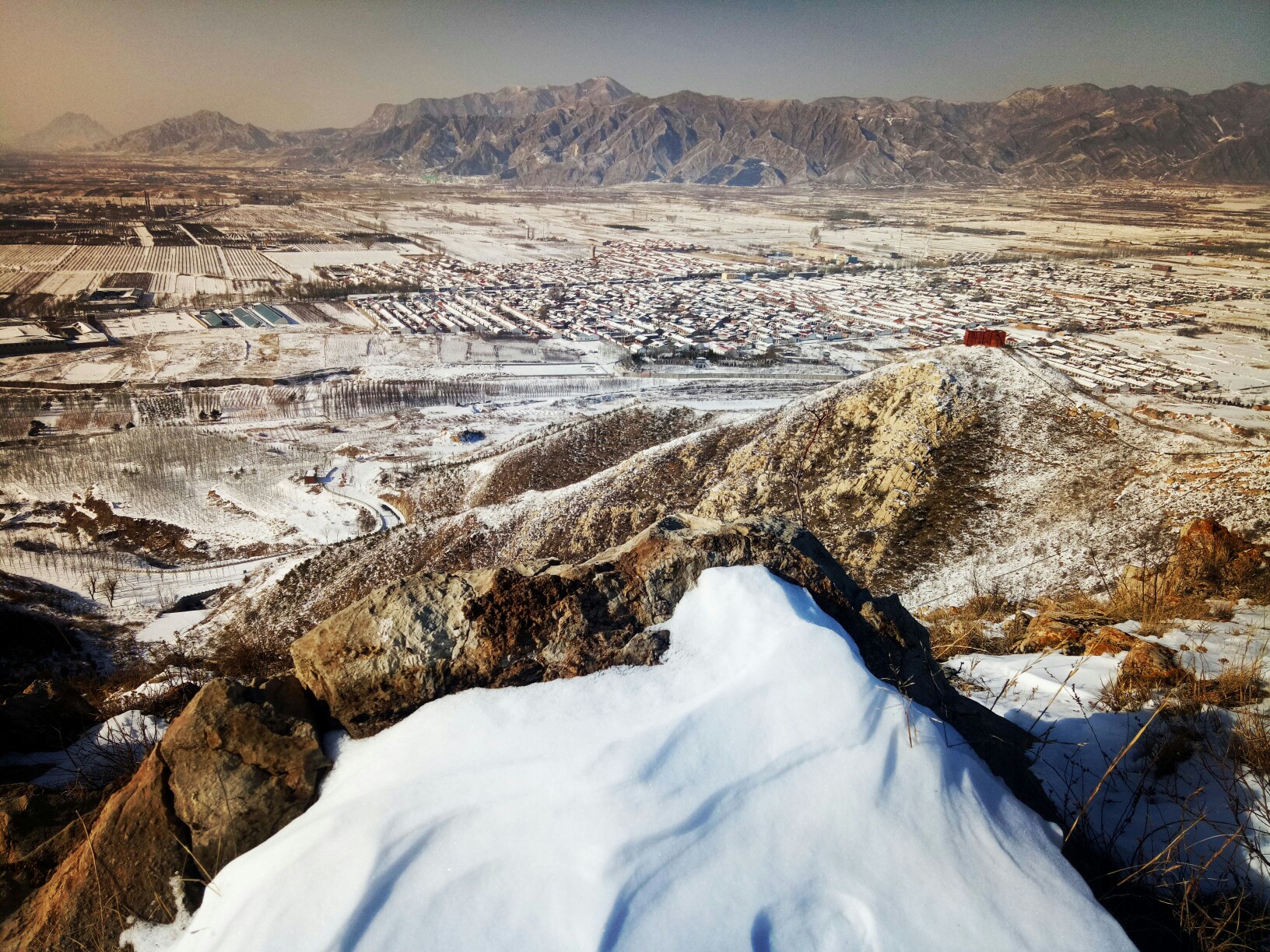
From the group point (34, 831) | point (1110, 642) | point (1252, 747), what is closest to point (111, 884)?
point (34, 831)

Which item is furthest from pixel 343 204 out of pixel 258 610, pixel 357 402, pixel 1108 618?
pixel 1108 618

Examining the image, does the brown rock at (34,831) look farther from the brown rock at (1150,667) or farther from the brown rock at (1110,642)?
the brown rock at (1110,642)

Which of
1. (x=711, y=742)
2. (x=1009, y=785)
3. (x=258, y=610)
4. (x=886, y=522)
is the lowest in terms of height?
(x=258, y=610)

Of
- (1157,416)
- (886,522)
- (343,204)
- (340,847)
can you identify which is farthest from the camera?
(343,204)

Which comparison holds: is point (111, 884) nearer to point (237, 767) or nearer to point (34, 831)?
point (237, 767)

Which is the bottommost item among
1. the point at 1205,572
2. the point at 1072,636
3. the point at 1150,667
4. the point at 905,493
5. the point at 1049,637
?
the point at 905,493

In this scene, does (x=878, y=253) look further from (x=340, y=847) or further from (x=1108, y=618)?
(x=340, y=847)
